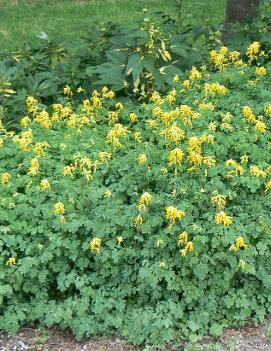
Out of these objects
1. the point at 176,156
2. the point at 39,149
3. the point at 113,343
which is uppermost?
the point at 176,156

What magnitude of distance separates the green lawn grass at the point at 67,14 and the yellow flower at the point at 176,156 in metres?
5.69

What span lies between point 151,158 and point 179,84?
1228mm

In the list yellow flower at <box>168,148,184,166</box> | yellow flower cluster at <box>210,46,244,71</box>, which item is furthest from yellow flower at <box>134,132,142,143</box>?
yellow flower cluster at <box>210,46,244,71</box>

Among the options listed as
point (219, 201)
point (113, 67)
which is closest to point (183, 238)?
point (219, 201)

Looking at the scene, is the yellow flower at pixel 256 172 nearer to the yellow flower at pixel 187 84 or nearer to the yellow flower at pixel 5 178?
the yellow flower at pixel 187 84

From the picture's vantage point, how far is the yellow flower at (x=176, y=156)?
3925 mm

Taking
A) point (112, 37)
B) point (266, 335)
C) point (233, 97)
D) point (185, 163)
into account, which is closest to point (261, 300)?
point (266, 335)

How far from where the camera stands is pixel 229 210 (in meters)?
3.88

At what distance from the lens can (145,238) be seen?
3832mm

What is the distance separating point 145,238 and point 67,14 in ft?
25.8

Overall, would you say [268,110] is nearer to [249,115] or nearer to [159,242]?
[249,115]

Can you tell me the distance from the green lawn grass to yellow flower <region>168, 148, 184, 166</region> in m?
5.69

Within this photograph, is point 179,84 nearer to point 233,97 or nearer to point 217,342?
point 233,97

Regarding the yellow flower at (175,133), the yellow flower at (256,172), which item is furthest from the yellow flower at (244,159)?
the yellow flower at (175,133)
